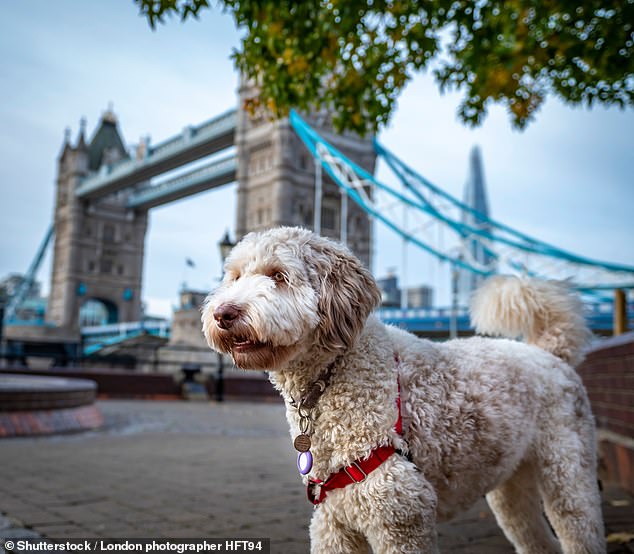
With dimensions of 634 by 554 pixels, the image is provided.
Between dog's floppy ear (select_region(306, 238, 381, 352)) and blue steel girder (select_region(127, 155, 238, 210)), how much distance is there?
5552 cm

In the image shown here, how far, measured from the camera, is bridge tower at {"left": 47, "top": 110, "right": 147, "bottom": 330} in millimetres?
74125

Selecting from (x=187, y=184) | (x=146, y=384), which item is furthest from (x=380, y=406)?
(x=187, y=184)

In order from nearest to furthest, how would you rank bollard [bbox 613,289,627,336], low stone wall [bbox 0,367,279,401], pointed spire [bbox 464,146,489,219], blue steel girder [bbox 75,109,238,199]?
bollard [bbox 613,289,627,336]
low stone wall [bbox 0,367,279,401]
blue steel girder [bbox 75,109,238,199]
pointed spire [bbox 464,146,489,219]

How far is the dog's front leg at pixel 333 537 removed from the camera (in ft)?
5.92

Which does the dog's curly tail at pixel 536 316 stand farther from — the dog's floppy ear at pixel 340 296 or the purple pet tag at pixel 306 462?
the purple pet tag at pixel 306 462

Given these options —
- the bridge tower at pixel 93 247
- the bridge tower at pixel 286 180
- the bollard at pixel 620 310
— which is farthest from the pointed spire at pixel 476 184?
the bollard at pixel 620 310

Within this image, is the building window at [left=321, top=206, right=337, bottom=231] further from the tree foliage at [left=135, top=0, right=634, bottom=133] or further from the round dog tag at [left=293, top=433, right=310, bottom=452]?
the round dog tag at [left=293, top=433, right=310, bottom=452]

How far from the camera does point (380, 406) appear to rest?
1.81 metres

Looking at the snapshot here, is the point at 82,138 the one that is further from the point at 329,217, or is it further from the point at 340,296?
the point at 340,296

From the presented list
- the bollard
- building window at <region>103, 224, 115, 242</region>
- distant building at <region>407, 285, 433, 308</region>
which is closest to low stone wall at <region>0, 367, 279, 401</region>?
the bollard

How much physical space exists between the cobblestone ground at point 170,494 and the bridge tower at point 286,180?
43906mm

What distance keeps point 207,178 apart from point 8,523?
195 feet

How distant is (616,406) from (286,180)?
47.4 m

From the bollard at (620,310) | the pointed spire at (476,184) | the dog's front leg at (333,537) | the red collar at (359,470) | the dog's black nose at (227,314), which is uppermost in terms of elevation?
the pointed spire at (476,184)
